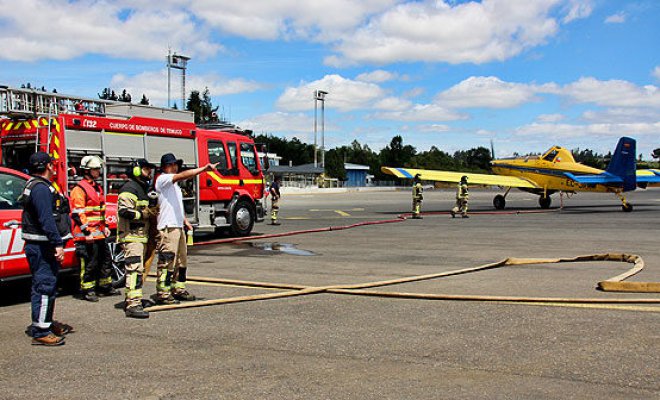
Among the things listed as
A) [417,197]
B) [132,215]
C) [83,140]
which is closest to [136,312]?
[132,215]

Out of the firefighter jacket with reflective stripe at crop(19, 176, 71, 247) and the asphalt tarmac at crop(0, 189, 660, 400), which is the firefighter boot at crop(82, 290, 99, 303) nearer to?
the asphalt tarmac at crop(0, 189, 660, 400)

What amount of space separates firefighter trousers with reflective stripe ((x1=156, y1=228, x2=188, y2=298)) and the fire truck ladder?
4.74 metres

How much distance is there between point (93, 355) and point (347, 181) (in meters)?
100

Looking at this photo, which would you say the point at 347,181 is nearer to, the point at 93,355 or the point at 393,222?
the point at 393,222

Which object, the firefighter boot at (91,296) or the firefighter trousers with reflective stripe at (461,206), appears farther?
the firefighter trousers with reflective stripe at (461,206)

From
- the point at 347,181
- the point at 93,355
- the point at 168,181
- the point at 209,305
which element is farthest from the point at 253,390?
the point at 347,181

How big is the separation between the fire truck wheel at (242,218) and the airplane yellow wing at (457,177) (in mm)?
12448

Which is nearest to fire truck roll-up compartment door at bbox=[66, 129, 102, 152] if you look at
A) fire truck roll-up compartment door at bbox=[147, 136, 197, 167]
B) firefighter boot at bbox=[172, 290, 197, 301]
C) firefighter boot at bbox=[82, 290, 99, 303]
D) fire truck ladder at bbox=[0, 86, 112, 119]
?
fire truck ladder at bbox=[0, 86, 112, 119]

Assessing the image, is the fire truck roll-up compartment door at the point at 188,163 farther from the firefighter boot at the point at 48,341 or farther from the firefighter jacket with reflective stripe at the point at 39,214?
the firefighter boot at the point at 48,341

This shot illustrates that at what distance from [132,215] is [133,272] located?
68 cm

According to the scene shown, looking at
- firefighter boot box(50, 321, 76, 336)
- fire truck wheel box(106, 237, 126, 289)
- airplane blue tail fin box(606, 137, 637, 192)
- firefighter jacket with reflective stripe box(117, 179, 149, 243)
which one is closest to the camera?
firefighter boot box(50, 321, 76, 336)

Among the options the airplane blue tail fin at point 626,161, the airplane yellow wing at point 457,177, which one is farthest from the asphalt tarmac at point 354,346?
the airplane blue tail fin at point 626,161

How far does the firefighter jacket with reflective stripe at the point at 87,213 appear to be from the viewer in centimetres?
791

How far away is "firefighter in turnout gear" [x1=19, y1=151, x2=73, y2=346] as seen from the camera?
5648 mm
